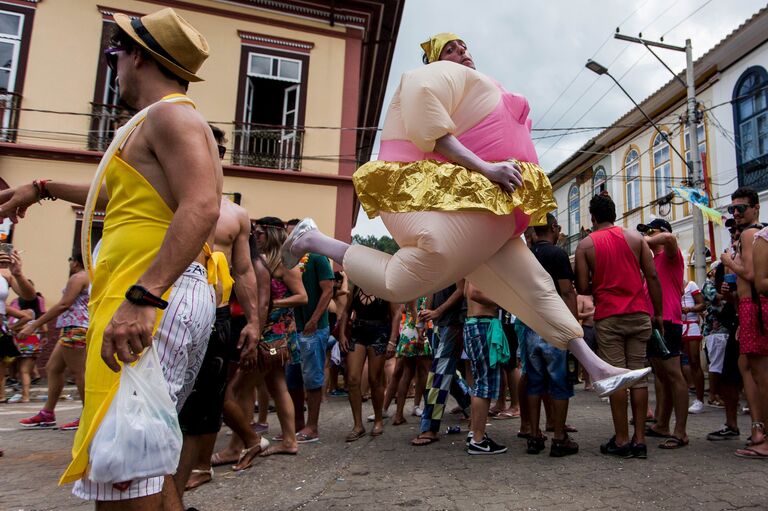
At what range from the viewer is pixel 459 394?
5.69 m

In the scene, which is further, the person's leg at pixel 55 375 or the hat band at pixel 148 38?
the person's leg at pixel 55 375

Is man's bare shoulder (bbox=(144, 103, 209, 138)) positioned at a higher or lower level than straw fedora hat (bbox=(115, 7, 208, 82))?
lower

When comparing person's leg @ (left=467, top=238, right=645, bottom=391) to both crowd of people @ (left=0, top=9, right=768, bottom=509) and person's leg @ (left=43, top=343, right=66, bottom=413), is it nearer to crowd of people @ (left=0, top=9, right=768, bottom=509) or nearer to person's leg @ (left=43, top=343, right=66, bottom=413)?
crowd of people @ (left=0, top=9, right=768, bottom=509)

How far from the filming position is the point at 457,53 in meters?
2.66

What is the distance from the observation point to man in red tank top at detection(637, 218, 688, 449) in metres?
4.16

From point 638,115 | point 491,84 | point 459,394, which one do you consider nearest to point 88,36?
point 459,394

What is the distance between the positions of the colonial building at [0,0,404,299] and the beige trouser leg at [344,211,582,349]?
9.36 metres

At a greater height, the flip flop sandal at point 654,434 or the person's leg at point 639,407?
the person's leg at point 639,407

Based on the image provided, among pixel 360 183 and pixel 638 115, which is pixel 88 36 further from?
pixel 638 115

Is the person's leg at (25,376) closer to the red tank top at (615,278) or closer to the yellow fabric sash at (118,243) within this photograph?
the yellow fabric sash at (118,243)

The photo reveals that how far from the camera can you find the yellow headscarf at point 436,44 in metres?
2.69

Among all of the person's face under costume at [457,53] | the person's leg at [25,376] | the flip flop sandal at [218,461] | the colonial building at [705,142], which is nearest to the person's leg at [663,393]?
the person's face under costume at [457,53]

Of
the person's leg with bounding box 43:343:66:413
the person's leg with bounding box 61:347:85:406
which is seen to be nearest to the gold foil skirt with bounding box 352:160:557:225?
the person's leg with bounding box 61:347:85:406

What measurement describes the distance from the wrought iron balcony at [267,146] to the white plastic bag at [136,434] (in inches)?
435
